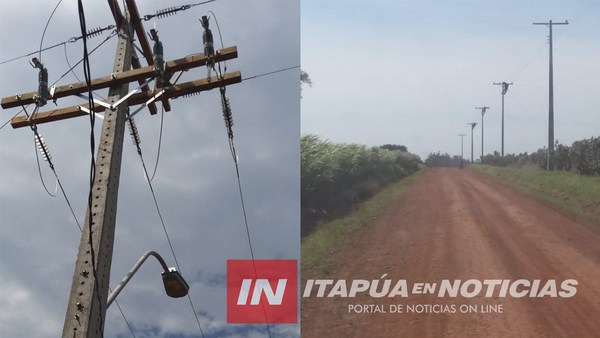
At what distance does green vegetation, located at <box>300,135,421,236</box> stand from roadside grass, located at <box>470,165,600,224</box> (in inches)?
60.5

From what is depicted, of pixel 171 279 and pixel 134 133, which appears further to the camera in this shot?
pixel 134 133

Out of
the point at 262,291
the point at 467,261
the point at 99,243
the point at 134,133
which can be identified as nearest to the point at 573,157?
the point at 467,261

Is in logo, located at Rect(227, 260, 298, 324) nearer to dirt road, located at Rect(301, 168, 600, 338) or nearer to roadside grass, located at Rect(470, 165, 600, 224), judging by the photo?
dirt road, located at Rect(301, 168, 600, 338)

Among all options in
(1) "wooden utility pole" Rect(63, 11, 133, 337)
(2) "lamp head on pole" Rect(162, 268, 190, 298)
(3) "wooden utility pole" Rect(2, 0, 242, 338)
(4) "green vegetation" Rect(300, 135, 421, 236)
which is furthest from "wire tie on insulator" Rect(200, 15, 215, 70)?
(4) "green vegetation" Rect(300, 135, 421, 236)

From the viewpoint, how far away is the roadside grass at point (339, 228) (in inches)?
531

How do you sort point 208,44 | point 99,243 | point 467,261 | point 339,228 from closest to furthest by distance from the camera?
A: point 99,243 → point 208,44 → point 467,261 → point 339,228

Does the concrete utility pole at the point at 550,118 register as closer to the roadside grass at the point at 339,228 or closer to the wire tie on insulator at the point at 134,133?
the roadside grass at the point at 339,228

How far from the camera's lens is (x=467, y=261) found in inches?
535

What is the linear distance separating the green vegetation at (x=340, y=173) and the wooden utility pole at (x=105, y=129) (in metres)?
4.95

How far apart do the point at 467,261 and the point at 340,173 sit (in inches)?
92.8

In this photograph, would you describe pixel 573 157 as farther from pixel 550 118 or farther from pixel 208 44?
pixel 208 44

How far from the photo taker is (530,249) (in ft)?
44.6

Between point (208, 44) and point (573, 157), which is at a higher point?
point (208, 44)

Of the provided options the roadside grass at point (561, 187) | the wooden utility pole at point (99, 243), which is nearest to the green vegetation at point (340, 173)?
the roadside grass at point (561, 187)
